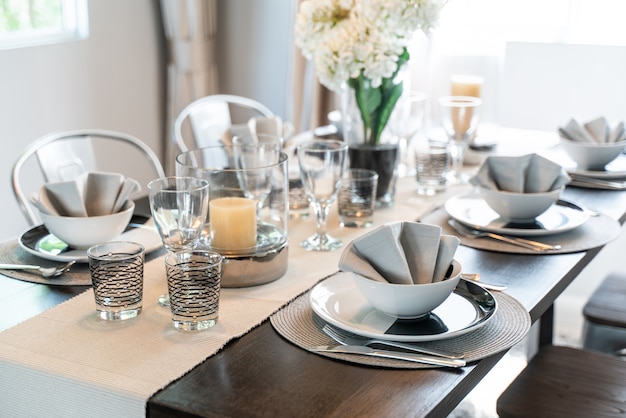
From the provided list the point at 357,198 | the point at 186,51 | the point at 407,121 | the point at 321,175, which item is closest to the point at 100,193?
the point at 321,175

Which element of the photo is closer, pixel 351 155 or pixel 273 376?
pixel 273 376

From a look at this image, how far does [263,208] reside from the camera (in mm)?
1636

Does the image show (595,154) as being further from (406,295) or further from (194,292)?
(194,292)

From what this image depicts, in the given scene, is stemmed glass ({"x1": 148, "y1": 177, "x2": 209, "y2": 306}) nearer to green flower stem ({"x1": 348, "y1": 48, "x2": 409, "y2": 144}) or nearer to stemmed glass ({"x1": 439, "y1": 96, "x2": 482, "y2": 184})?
green flower stem ({"x1": 348, "y1": 48, "x2": 409, "y2": 144})

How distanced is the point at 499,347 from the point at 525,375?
669 millimetres

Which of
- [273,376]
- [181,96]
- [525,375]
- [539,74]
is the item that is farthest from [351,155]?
[181,96]

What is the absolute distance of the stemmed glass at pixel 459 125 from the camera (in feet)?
6.81

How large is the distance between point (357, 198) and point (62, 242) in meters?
0.60

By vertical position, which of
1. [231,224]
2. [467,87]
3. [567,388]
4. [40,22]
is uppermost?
[40,22]

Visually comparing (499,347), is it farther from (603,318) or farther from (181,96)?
(181,96)

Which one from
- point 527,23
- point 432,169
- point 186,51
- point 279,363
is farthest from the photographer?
point 186,51

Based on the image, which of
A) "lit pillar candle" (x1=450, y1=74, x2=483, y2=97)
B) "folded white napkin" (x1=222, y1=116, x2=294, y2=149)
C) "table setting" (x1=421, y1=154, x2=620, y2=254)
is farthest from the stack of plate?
"folded white napkin" (x1=222, y1=116, x2=294, y2=149)

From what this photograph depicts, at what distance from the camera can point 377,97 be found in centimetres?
186

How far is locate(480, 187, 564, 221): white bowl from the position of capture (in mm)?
1686
